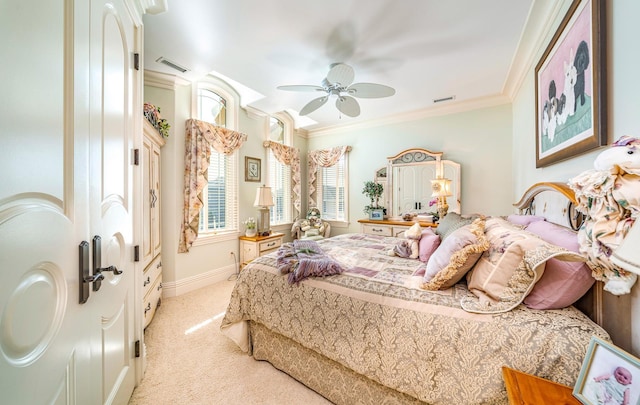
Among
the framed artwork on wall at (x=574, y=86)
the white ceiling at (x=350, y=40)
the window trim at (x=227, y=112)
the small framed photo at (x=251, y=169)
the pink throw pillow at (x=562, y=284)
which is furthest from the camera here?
the small framed photo at (x=251, y=169)

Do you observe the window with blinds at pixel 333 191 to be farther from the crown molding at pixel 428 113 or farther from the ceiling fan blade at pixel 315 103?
the ceiling fan blade at pixel 315 103

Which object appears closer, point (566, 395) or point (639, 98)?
point (566, 395)

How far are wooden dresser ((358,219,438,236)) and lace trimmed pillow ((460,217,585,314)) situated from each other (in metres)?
2.41

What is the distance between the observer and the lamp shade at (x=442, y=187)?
3.48m

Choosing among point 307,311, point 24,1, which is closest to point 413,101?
point 307,311

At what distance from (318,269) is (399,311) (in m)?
0.58

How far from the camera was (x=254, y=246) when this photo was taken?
11.8 ft

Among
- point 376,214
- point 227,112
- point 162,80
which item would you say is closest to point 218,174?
point 227,112

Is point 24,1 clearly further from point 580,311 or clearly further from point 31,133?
point 580,311

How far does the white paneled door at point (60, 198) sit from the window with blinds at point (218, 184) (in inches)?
86.7

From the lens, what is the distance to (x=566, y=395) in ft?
2.57

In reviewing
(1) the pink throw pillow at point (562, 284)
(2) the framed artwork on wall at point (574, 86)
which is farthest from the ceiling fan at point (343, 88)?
(1) the pink throw pillow at point (562, 284)

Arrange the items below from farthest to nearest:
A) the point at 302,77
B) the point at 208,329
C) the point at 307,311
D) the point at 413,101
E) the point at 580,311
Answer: the point at 413,101, the point at 302,77, the point at 208,329, the point at 307,311, the point at 580,311

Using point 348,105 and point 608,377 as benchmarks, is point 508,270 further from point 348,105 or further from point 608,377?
point 348,105
